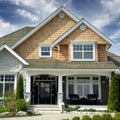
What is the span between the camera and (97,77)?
25.6 metres

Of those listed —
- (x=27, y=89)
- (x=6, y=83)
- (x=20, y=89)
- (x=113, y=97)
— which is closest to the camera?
(x=113, y=97)

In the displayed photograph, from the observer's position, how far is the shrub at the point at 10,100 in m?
21.7

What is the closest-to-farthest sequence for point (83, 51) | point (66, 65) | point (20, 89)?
point (20, 89) → point (66, 65) → point (83, 51)

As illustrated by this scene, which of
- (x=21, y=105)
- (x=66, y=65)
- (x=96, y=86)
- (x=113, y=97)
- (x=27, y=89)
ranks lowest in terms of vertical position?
(x=21, y=105)

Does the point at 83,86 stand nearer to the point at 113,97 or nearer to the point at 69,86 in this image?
the point at 69,86

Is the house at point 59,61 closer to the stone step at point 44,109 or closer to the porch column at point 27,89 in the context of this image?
the porch column at point 27,89

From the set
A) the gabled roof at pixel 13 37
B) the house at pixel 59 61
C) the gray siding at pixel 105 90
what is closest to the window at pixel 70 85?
the house at pixel 59 61

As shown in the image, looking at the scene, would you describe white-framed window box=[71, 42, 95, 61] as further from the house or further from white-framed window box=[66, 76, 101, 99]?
white-framed window box=[66, 76, 101, 99]

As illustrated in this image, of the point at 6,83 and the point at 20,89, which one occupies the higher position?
the point at 6,83

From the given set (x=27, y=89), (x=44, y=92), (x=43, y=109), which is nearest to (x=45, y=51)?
(x=44, y=92)

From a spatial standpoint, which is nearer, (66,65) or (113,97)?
(113,97)

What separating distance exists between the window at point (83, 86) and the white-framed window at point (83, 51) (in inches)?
73.4

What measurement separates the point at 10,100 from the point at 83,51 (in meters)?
8.12

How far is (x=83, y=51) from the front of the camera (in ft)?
85.0
